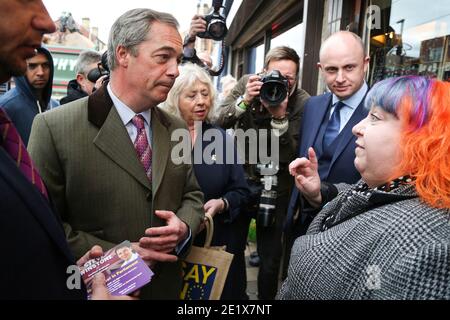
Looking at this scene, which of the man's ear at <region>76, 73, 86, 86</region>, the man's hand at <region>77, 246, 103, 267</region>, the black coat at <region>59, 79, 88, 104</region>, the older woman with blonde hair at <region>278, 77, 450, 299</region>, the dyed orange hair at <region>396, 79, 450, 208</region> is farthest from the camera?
the man's ear at <region>76, 73, 86, 86</region>

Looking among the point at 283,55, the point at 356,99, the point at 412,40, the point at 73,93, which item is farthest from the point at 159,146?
the point at 73,93

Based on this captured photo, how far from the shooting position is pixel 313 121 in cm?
211

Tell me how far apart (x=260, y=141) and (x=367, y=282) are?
1478mm

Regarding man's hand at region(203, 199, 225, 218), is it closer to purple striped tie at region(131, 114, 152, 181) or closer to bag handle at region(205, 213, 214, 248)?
bag handle at region(205, 213, 214, 248)

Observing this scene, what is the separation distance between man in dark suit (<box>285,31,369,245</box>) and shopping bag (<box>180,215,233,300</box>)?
1.93 ft

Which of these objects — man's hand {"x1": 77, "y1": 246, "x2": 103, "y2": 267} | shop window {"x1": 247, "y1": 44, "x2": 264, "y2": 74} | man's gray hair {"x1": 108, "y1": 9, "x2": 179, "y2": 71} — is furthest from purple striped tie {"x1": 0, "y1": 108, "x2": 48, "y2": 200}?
shop window {"x1": 247, "y1": 44, "x2": 264, "y2": 74}

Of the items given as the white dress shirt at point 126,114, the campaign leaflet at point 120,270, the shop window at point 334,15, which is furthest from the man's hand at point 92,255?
the shop window at point 334,15

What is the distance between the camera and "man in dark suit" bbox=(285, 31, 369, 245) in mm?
1867

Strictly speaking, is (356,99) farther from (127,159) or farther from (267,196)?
(127,159)

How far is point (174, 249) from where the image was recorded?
145 cm

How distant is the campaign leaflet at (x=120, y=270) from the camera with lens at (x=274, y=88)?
135 cm

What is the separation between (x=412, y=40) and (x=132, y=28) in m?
2.02

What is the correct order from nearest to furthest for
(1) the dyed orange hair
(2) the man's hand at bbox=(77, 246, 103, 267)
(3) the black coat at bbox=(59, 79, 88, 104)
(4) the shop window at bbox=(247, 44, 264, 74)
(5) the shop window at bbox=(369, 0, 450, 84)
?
(1) the dyed orange hair, (2) the man's hand at bbox=(77, 246, 103, 267), (5) the shop window at bbox=(369, 0, 450, 84), (3) the black coat at bbox=(59, 79, 88, 104), (4) the shop window at bbox=(247, 44, 264, 74)
